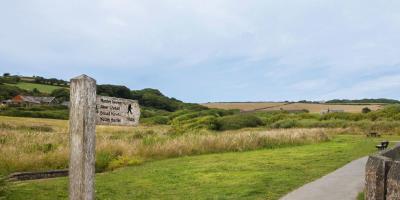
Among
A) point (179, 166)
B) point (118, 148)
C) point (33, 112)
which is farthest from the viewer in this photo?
point (33, 112)

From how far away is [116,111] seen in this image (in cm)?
625

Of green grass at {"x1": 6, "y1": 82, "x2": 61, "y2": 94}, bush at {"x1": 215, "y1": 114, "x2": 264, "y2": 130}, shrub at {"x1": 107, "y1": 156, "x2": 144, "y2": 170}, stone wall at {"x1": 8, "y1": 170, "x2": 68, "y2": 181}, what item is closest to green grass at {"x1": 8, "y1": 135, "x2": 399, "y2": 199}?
shrub at {"x1": 107, "y1": 156, "x2": 144, "y2": 170}

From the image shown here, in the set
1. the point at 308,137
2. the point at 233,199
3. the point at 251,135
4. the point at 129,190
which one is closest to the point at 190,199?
the point at 233,199

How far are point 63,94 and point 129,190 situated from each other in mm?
63280

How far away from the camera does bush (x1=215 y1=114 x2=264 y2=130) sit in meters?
56.3

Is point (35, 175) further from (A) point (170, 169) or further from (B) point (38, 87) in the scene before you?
(B) point (38, 87)

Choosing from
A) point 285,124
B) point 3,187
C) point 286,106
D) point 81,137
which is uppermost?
point 286,106

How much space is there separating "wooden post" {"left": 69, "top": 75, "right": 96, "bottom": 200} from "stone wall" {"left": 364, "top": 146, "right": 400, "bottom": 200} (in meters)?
4.04

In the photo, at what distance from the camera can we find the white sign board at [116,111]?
6.14 m

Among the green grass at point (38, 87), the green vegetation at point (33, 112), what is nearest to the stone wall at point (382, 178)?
the green vegetation at point (33, 112)

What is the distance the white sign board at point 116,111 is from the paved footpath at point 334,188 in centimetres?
569

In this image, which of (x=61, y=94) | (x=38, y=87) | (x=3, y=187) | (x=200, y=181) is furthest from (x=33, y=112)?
(x=3, y=187)

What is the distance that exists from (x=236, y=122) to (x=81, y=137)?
5349 centimetres

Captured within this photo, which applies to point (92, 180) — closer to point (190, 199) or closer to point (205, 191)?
point (190, 199)
